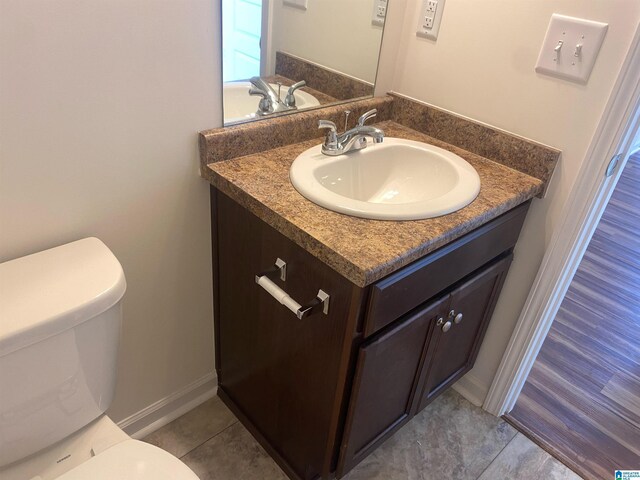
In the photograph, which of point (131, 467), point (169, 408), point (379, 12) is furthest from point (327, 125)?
point (169, 408)

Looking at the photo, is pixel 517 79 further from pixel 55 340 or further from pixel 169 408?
pixel 169 408

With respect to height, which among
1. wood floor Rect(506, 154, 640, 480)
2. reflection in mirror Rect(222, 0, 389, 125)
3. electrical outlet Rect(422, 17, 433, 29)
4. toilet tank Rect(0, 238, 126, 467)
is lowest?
wood floor Rect(506, 154, 640, 480)

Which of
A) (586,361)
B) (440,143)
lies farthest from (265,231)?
(586,361)

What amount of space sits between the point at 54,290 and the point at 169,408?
30.3 inches

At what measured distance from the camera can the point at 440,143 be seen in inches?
55.7

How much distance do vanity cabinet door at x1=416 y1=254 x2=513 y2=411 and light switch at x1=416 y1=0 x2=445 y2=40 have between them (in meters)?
0.68

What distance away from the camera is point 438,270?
105 cm

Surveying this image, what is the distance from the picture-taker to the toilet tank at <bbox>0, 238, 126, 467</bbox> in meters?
0.82

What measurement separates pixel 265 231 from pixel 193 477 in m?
0.51

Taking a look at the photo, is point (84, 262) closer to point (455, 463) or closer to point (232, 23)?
point (232, 23)

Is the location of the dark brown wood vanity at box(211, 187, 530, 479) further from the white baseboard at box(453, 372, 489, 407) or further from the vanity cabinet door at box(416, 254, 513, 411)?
the white baseboard at box(453, 372, 489, 407)

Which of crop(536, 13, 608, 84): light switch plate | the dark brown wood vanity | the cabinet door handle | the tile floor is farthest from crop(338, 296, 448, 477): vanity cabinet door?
crop(536, 13, 608, 84): light switch plate

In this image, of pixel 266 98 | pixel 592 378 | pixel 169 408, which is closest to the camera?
pixel 266 98

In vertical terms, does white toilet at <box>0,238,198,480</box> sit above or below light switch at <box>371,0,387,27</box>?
below
